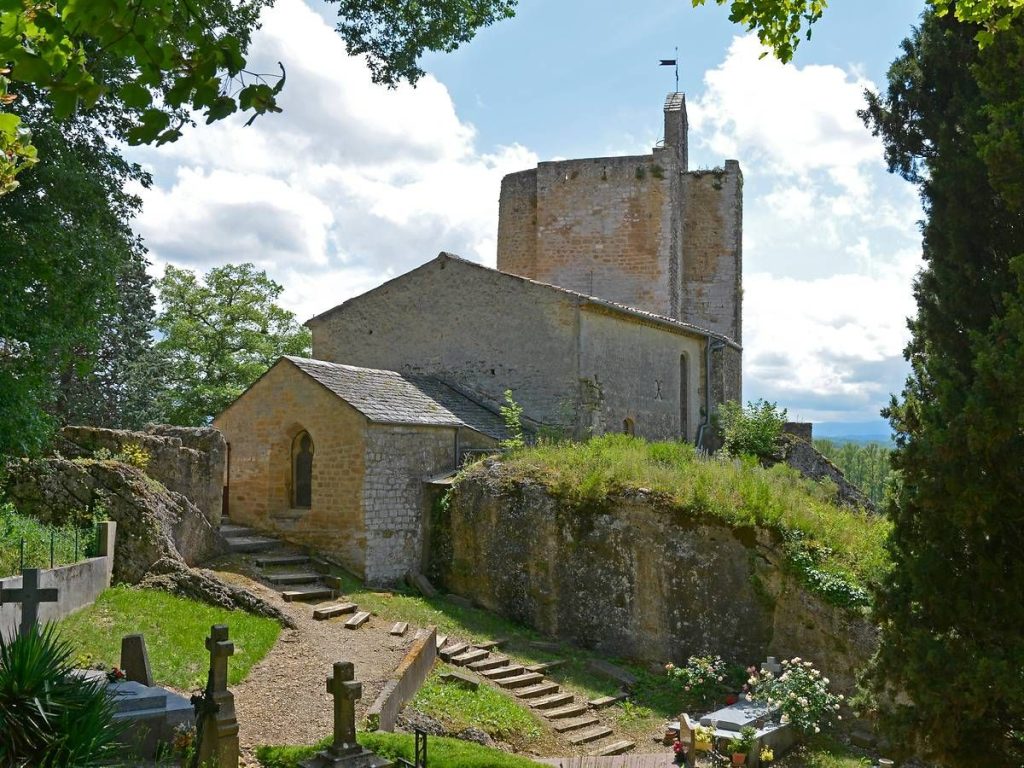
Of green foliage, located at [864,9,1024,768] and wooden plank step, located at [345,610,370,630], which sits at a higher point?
green foliage, located at [864,9,1024,768]

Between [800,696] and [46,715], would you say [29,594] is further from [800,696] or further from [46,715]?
[800,696]

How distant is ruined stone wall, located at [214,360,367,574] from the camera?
18531 millimetres

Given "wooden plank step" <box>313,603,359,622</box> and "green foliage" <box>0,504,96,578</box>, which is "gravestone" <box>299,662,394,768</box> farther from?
"wooden plank step" <box>313,603,359,622</box>

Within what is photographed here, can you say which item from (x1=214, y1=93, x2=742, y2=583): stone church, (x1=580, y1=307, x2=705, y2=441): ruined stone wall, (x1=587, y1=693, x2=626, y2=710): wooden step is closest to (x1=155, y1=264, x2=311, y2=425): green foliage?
(x1=214, y1=93, x2=742, y2=583): stone church

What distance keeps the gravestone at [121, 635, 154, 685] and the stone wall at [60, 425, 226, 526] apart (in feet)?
23.9

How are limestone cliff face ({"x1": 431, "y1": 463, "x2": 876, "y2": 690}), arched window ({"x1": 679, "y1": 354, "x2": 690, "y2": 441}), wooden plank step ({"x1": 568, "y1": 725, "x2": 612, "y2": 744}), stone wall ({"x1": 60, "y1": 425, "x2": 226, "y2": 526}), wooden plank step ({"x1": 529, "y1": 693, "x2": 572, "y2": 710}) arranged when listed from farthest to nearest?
arched window ({"x1": 679, "y1": 354, "x2": 690, "y2": 441}) → stone wall ({"x1": 60, "y1": 425, "x2": 226, "y2": 526}) → limestone cliff face ({"x1": 431, "y1": 463, "x2": 876, "y2": 690}) → wooden plank step ({"x1": 529, "y1": 693, "x2": 572, "y2": 710}) → wooden plank step ({"x1": 568, "y1": 725, "x2": 612, "y2": 744})

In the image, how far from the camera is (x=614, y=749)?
42.5 ft

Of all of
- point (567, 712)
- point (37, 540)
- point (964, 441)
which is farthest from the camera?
point (567, 712)

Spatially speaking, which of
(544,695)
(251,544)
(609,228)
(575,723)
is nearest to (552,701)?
(544,695)

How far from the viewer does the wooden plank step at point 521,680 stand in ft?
47.5

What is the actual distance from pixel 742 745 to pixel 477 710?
12.6ft

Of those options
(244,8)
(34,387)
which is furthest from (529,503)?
(244,8)

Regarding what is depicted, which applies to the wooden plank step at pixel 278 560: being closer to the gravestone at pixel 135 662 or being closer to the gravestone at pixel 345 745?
the gravestone at pixel 135 662

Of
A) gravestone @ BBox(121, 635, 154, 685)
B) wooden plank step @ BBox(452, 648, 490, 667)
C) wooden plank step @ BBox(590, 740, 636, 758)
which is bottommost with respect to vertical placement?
wooden plank step @ BBox(590, 740, 636, 758)
